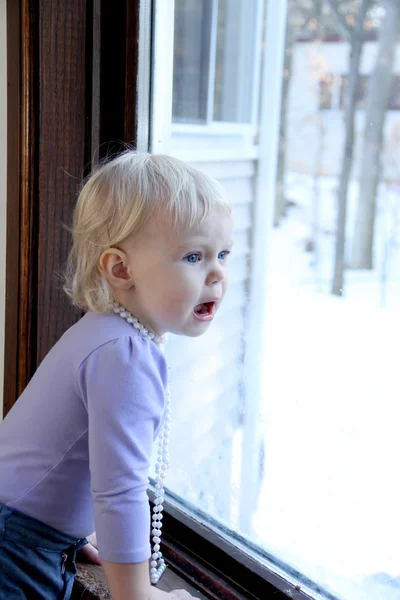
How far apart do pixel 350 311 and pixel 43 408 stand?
481mm

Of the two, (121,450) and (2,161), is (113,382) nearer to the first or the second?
(121,450)

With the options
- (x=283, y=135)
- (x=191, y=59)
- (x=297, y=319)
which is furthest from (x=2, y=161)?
(x=297, y=319)

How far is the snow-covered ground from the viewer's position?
95 cm

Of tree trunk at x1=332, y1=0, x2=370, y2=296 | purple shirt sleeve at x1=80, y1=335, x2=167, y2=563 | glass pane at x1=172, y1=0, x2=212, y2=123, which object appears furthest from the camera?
glass pane at x1=172, y1=0, x2=212, y2=123

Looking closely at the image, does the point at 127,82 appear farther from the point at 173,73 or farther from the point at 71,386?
the point at 71,386

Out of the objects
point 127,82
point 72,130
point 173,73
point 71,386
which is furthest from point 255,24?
point 71,386

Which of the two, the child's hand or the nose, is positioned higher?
the nose

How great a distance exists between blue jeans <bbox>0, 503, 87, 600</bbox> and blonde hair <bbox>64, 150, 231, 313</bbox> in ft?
1.06

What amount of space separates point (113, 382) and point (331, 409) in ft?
1.29

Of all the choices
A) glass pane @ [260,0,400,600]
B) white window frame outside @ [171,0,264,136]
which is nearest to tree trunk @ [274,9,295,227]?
glass pane @ [260,0,400,600]

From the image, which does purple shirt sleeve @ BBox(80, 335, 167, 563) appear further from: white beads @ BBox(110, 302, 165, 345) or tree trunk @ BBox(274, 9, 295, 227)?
tree trunk @ BBox(274, 9, 295, 227)

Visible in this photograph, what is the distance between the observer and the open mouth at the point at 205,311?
0.94 m

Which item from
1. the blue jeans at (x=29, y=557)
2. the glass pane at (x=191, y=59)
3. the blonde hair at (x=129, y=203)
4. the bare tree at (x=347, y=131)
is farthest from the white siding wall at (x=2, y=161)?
the bare tree at (x=347, y=131)

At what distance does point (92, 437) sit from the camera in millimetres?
869
